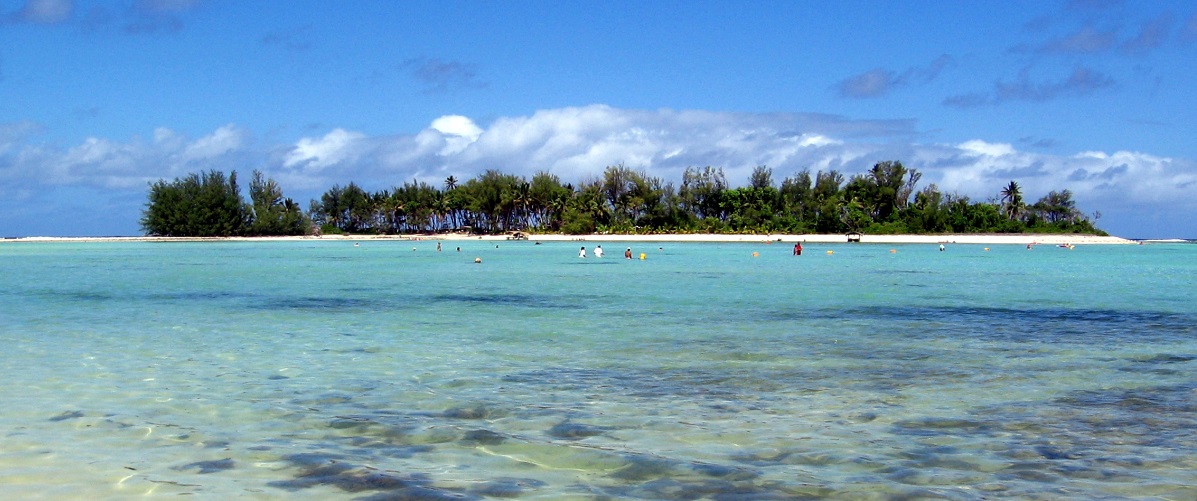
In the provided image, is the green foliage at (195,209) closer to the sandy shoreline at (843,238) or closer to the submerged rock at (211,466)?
the sandy shoreline at (843,238)

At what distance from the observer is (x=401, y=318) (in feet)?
63.8

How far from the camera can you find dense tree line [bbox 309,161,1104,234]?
120188 millimetres

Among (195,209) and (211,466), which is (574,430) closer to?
(211,466)

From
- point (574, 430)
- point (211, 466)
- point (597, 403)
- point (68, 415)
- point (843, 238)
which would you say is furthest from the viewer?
point (843, 238)

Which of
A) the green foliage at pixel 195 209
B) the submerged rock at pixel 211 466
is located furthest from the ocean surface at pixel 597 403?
the green foliage at pixel 195 209

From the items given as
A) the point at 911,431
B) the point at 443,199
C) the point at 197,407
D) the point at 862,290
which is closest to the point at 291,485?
the point at 197,407

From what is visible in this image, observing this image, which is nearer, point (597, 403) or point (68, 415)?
point (68, 415)

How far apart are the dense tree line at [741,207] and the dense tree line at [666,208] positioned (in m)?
0.14

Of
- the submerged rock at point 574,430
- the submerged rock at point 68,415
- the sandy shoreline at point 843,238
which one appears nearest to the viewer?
the submerged rock at point 574,430

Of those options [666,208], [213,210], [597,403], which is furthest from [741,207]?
[597,403]

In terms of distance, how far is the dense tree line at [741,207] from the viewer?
120188 mm

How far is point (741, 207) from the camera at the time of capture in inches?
4936

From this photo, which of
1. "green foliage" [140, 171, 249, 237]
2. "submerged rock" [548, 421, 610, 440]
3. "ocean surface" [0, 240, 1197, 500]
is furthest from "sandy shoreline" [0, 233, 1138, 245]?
"submerged rock" [548, 421, 610, 440]

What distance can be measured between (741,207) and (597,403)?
385ft
